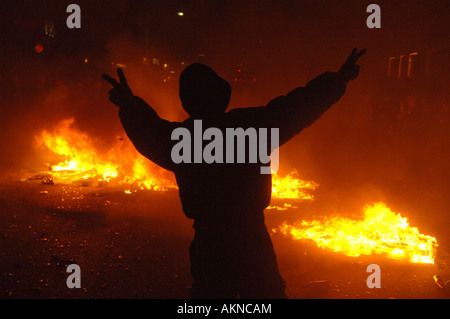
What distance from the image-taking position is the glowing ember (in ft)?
33.8

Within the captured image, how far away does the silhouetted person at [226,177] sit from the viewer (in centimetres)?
196

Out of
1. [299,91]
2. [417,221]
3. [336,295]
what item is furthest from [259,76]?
[299,91]

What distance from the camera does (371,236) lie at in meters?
5.61

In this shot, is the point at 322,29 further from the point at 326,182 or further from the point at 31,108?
the point at 31,108

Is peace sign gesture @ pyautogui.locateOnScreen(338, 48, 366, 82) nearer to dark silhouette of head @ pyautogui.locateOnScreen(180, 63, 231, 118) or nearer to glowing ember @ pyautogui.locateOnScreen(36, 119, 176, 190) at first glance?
dark silhouette of head @ pyautogui.locateOnScreen(180, 63, 231, 118)

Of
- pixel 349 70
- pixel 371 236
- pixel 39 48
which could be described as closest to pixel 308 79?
pixel 371 236

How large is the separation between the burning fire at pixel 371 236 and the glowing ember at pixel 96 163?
4904mm

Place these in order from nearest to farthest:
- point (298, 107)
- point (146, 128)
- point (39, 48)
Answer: point (298, 107), point (146, 128), point (39, 48)

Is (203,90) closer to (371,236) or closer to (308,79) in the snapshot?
(371,236)

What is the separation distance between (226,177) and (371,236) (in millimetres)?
4569

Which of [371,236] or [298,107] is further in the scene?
[371,236]

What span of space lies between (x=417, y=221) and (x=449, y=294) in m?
3.06

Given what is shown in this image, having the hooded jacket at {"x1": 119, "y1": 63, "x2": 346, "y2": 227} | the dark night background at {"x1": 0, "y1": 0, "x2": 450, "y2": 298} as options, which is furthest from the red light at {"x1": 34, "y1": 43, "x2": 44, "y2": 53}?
the hooded jacket at {"x1": 119, "y1": 63, "x2": 346, "y2": 227}

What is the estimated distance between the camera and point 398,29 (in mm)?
8555
